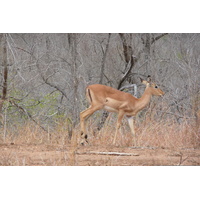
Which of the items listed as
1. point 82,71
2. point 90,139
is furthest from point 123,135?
point 82,71

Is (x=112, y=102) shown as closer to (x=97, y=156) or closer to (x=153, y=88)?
(x=153, y=88)

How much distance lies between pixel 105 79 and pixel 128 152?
176 cm

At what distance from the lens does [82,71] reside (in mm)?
8789

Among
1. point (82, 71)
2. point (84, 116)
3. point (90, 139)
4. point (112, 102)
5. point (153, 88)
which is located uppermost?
point (82, 71)

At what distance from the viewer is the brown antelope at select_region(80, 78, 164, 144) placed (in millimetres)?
8102

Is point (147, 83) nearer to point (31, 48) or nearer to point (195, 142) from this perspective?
point (195, 142)

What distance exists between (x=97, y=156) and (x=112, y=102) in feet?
3.51

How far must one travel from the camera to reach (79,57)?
884cm

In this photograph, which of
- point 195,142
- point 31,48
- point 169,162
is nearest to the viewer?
point 169,162

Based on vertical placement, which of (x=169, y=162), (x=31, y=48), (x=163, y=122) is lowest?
(x=169, y=162)

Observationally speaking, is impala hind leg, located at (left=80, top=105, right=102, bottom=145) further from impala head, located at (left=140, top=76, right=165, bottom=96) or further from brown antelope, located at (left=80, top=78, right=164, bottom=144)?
impala head, located at (left=140, top=76, right=165, bottom=96)

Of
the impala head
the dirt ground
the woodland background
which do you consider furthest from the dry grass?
the impala head

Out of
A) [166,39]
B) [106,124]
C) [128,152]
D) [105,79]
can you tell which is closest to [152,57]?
[166,39]

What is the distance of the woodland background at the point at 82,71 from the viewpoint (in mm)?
8773
